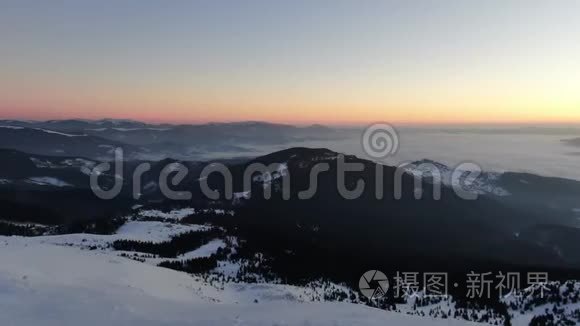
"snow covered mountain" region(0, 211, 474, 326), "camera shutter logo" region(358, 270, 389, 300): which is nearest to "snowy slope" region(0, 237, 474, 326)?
"snow covered mountain" region(0, 211, 474, 326)

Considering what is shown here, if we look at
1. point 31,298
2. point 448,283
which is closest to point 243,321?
point 31,298

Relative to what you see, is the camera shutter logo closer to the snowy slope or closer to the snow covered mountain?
the snow covered mountain

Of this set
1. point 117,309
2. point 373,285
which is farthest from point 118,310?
point 373,285

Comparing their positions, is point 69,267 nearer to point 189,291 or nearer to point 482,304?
point 189,291

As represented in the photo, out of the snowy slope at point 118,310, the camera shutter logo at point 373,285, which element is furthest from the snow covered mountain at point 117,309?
the camera shutter logo at point 373,285

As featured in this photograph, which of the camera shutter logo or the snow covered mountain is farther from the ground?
the snow covered mountain

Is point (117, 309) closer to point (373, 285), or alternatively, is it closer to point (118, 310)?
point (118, 310)

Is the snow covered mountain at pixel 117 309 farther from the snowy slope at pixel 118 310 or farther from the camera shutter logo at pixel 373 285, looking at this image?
the camera shutter logo at pixel 373 285

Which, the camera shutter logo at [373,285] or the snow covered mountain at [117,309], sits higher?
the snow covered mountain at [117,309]
